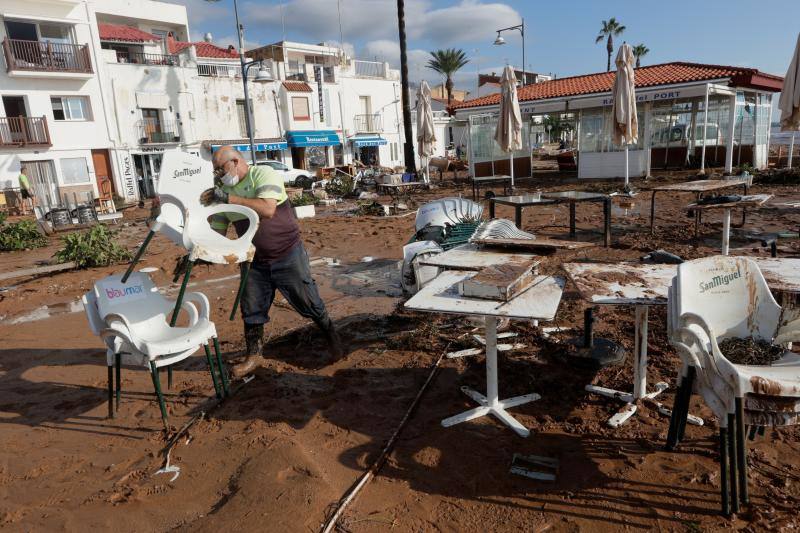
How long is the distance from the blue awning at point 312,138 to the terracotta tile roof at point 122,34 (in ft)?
28.0

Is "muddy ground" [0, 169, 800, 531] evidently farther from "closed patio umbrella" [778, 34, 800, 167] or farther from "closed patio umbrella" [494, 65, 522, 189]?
"closed patio umbrella" [494, 65, 522, 189]

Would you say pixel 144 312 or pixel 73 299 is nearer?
pixel 144 312

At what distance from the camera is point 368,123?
35.2 metres

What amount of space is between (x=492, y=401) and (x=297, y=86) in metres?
30.6

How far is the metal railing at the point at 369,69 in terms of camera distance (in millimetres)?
34750

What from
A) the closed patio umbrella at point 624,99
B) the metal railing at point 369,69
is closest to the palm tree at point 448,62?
the metal railing at point 369,69

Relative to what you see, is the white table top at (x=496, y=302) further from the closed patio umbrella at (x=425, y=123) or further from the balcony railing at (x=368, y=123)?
the balcony railing at (x=368, y=123)

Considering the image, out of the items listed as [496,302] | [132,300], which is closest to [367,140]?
[132,300]

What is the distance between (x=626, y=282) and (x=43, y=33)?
1050 inches

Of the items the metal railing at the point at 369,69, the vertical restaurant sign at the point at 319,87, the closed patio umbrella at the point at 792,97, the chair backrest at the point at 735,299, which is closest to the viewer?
the chair backrest at the point at 735,299

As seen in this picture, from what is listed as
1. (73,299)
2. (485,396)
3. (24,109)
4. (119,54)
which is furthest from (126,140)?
(485,396)

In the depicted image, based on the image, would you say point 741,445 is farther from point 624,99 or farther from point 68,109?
point 68,109

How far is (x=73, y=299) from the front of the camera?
7059 mm

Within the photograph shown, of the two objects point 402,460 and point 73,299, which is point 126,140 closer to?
point 73,299
